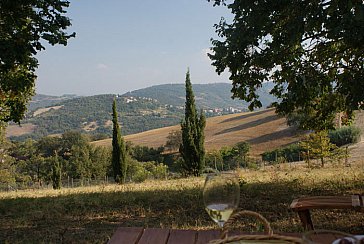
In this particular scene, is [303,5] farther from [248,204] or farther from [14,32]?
[14,32]

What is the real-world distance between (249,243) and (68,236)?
4.79 metres

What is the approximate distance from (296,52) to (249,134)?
44.1 meters

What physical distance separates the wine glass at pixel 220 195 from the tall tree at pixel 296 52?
13.0 feet

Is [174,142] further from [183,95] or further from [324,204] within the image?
[183,95]

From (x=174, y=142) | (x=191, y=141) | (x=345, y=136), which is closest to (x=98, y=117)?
(x=174, y=142)

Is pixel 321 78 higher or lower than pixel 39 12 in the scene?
lower

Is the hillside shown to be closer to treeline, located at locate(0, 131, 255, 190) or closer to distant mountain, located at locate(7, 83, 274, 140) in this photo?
treeline, located at locate(0, 131, 255, 190)

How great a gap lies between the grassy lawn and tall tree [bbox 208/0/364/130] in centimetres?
184

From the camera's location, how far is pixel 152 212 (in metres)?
7.21

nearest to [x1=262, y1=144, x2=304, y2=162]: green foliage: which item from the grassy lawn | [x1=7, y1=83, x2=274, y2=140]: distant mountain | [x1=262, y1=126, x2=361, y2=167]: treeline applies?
[x1=262, y1=126, x2=361, y2=167]: treeline

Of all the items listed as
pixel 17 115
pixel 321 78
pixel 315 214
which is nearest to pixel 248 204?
pixel 315 214

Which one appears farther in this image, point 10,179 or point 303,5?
point 10,179

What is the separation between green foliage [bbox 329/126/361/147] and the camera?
3158 cm

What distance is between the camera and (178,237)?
2686 millimetres
